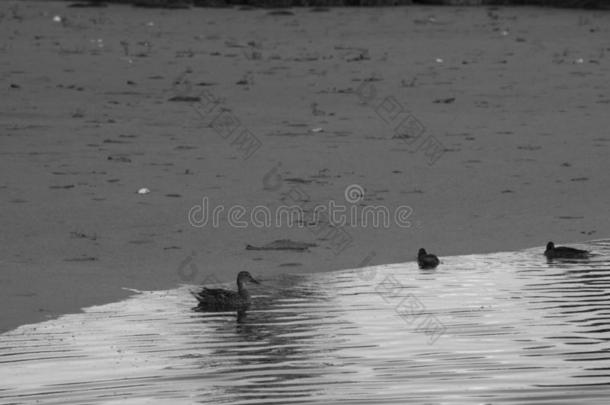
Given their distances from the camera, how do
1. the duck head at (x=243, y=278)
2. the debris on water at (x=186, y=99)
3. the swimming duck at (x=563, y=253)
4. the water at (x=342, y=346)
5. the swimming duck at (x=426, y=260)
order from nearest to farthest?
the water at (x=342, y=346)
the duck head at (x=243, y=278)
the swimming duck at (x=426, y=260)
the swimming duck at (x=563, y=253)
the debris on water at (x=186, y=99)

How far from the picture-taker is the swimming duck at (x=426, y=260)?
33.5 feet

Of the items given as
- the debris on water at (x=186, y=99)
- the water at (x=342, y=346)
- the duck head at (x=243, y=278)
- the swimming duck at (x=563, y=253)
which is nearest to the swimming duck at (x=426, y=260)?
the water at (x=342, y=346)

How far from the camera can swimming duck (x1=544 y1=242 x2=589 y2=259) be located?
10344 mm

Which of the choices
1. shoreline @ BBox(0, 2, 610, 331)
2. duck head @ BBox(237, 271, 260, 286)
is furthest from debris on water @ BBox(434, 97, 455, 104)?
duck head @ BBox(237, 271, 260, 286)

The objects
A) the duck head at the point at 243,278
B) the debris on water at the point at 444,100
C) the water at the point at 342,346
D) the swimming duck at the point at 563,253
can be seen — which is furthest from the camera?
the debris on water at the point at 444,100

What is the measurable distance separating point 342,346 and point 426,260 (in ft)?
8.06

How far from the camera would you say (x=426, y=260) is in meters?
10.3

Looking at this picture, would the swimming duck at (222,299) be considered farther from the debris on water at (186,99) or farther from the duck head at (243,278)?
the debris on water at (186,99)

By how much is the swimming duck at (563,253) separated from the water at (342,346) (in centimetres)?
29

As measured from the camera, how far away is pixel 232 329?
338 inches

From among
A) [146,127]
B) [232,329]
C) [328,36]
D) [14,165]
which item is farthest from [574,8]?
[232,329]

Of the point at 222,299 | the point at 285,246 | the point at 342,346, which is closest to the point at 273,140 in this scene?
the point at 285,246

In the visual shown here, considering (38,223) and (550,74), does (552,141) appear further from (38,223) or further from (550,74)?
(38,223)

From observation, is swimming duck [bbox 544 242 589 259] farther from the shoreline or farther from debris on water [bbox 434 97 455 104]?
debris on water [bbox 434 97 455 104]
